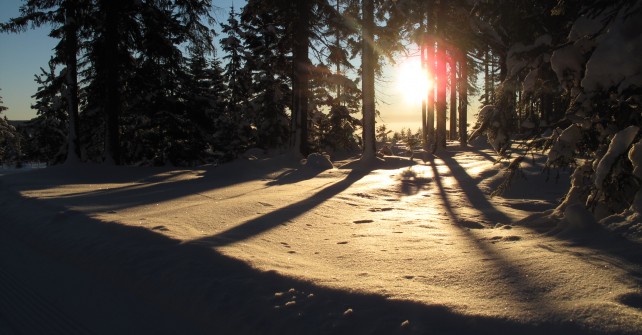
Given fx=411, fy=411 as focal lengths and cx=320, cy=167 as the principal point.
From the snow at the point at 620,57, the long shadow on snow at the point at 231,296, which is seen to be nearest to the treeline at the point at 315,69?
the snow at the point at 620,57

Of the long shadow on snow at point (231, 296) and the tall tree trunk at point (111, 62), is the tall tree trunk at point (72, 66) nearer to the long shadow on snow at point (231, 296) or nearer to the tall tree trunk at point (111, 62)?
the tall tree trunk at point (111, 62)

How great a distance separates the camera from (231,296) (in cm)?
319

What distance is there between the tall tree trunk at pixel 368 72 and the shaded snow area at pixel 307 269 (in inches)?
316

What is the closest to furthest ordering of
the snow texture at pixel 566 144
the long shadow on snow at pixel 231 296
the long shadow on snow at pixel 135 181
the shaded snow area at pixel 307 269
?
the long shadow on snow at pixel 231 296 → the shaded snow area at pixel 307 269 → the snow texture at pixel 566 144 → the long shadow on snow at pixel 135 181

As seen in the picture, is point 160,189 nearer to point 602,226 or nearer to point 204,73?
point 602,226

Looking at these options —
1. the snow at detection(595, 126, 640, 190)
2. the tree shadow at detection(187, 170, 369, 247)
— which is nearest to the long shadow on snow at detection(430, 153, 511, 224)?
the snow at detection(595, 126, 640, 190)

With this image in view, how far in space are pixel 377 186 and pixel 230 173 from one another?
5.65 m

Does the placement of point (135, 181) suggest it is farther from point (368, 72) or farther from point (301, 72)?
point (368, 72)

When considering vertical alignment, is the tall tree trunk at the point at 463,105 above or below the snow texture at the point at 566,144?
above

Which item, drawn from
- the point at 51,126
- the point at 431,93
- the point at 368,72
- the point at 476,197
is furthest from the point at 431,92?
the point at 51,126

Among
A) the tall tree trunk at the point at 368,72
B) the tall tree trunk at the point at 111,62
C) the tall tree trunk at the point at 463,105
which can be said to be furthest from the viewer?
the tall tree trunk at the point at 463,105

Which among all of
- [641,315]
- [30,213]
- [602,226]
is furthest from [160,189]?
[641,315]

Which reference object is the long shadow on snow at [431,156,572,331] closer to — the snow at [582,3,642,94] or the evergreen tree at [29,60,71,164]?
the snow at [582,3,642,94]

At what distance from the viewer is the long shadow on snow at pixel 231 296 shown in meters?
2.54
